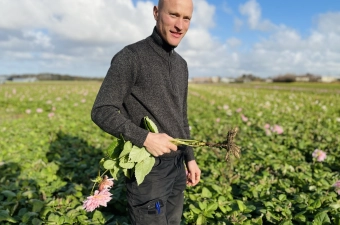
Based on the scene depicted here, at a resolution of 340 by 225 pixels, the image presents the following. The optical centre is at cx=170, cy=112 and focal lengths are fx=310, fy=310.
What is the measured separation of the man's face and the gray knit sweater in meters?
0.06

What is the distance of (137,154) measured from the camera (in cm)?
184

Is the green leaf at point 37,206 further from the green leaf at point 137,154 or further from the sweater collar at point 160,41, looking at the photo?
the sweater collar at point 160,41

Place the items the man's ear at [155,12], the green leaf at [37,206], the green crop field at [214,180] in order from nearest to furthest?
the man's ear at [155,12] → the green crop field at [214,180] → the green leaf at [37,206]

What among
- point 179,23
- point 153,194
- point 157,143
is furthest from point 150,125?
point 179,23

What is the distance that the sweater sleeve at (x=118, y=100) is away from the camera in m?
1.81

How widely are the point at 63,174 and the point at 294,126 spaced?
5411mm

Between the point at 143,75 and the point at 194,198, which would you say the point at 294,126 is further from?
the point at 143,75

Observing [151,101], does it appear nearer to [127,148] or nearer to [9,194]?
[127,148]

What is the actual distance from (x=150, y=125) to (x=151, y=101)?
0.19 meters

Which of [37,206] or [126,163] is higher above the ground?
[126,163]

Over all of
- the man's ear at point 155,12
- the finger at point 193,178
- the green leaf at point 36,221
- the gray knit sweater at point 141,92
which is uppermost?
the man's ear at point 155,12

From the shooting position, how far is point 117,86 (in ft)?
6.10

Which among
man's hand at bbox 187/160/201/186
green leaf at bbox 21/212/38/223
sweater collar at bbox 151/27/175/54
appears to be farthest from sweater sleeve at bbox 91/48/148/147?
green leaf at bbox 21/212/38/223

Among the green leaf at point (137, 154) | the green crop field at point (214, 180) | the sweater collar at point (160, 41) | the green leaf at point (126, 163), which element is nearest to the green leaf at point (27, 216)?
the green crop field at point (214, 180)
